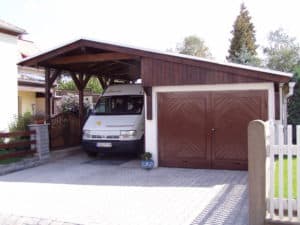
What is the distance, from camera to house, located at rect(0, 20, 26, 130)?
16359mm

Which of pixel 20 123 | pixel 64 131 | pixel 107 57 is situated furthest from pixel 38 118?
pixel 107 57

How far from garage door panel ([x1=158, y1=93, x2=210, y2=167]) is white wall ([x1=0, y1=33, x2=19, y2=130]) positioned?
27.1 feet

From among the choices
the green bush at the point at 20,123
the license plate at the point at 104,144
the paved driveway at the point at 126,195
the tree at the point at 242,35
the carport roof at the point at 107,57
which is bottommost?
the paved driveway at the point at 126,195

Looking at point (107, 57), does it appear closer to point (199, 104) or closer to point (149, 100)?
point (149, 100)

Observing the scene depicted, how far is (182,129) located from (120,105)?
3.27 m

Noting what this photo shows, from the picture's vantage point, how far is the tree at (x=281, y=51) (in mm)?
28986

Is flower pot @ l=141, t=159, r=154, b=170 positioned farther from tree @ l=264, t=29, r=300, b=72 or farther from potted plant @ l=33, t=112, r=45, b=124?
tree @ l=264, t=29, r=300, b=72

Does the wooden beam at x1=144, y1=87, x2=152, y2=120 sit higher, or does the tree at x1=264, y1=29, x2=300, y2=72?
the tree at x1=264, y1=29, x2=300, y2=72

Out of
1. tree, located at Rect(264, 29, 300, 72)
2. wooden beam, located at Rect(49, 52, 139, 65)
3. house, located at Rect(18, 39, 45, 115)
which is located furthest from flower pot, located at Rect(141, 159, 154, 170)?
tree, located at Rect(264, 29, 300, 72)

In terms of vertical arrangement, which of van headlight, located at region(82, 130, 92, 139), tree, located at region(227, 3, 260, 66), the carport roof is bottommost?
van headlight, located at region(82, 130, 92, 139)

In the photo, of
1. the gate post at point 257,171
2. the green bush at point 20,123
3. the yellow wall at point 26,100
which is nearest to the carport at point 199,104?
the green bush at point 20,123

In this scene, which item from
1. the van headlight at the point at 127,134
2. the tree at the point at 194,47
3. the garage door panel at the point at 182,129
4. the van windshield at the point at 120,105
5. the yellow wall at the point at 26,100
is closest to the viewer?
the garage door panel at the point at 182,129

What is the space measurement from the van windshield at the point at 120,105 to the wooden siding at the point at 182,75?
7.11ft

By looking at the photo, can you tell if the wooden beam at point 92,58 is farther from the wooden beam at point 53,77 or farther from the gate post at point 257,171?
the gate post at point 257,171
